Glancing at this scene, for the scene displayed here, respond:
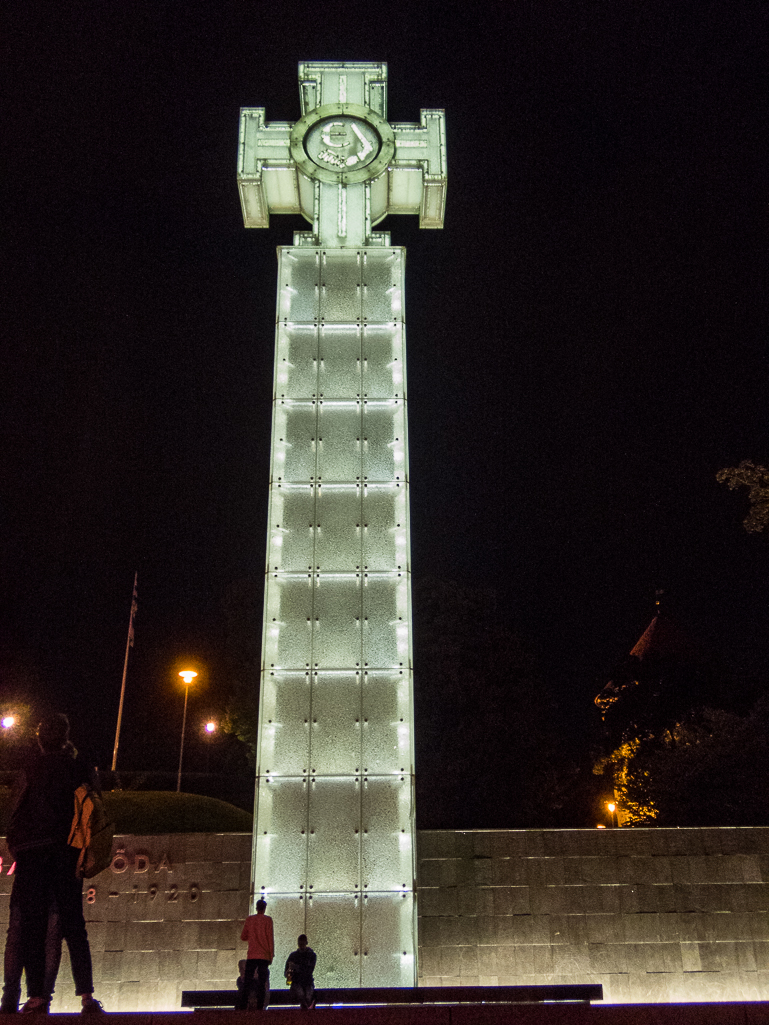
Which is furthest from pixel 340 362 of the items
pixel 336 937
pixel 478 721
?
pixel 478 721

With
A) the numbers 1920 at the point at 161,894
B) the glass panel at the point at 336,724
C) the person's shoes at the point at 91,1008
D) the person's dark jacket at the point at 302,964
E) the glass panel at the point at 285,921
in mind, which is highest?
the glass panel at the point at 336,724

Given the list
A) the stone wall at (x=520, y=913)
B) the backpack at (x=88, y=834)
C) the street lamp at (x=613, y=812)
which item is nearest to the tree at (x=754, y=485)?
the stone wall at (x=520, y=913)

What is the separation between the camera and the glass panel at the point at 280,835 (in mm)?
12312

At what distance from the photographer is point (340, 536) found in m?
14.0

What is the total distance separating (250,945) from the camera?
10766 millimetres

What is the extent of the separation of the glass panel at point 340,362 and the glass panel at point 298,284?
50 centimetres

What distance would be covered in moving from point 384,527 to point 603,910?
21.2 ft

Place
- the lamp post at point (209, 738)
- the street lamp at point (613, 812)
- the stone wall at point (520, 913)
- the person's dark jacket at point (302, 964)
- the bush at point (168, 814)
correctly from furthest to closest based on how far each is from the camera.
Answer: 1. the lamp post at point (209, 738)
2. the street lamp at point (613, 812)
3. the bush at point (168, 814)
4. the stone wall at point (520, 913)
5. the person's dark jacket at point (302, 964)

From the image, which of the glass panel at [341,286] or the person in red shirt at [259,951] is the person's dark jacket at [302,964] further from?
Answer: the glass panel at [341,286]

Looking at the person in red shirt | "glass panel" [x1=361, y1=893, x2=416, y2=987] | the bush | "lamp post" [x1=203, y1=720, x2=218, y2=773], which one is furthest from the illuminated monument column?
"lamp post" [x1=203, y1=720, x2=218, y2=773]

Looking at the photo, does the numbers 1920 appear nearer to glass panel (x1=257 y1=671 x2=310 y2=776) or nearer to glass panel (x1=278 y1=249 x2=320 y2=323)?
glass panel (x1=257 y1=671 x2=310 y2=776)

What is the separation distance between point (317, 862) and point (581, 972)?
4092 mm

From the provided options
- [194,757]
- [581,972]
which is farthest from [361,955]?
[194,757]

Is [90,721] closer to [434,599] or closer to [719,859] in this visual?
[434,599]
